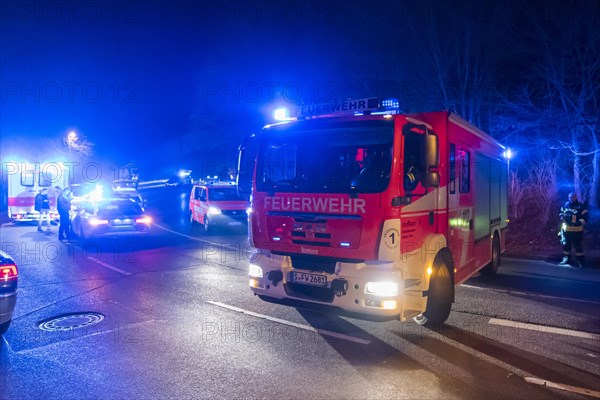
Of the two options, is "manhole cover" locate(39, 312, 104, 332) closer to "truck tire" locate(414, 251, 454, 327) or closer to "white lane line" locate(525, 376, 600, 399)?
"truck tire" locate(414, 251, 454, 327)

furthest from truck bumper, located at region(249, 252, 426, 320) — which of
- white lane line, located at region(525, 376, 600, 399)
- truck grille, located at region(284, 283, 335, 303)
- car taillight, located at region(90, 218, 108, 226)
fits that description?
car taillight, located at region(90, 218, 108, 226)

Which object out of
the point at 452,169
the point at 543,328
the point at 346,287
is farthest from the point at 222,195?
the point at 543,328

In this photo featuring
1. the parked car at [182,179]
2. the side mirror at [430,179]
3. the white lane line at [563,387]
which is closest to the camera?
the white lane line at [563,387]

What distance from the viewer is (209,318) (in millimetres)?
6500

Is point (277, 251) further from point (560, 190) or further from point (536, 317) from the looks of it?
point (560, 190)

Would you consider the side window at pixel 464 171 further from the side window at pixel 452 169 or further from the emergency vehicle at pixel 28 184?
the emergency vehicle at pixel 28 184

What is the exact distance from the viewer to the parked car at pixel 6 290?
5.32 meters

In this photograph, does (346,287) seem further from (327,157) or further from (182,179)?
(182,179)

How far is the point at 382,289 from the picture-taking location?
5.20 meters

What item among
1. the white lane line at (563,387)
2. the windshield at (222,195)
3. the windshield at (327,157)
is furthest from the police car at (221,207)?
the white lane line at (563,387)

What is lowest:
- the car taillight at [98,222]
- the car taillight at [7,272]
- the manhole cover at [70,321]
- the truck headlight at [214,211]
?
the manhole cover at [70,321]

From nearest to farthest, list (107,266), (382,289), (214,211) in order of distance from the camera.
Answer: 1. (382,289)
2. (107,266)
3. (214,211)

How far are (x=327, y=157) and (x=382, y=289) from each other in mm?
1770

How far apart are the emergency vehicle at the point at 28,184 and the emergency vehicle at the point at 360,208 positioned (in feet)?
56.9
